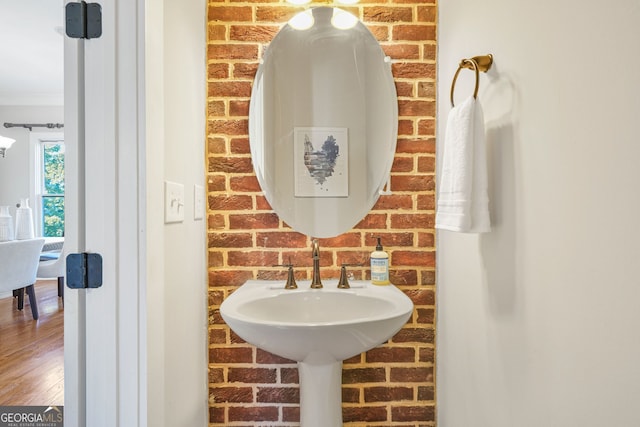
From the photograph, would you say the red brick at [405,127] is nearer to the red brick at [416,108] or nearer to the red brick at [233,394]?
the red brick at [416,108]

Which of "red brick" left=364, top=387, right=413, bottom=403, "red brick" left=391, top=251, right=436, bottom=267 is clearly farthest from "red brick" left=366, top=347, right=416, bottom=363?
"red brick" left=391, top=251, right=436, bottom=267

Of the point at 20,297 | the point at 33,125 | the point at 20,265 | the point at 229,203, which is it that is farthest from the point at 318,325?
the point at 33,125

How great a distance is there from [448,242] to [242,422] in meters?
1.10

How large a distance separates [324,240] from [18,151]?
4.52 metres

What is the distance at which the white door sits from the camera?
82cm

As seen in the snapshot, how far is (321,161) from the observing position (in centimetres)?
139

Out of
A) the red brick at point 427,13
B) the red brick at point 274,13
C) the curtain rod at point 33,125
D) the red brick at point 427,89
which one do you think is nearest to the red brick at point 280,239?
the red brick at point 427,89

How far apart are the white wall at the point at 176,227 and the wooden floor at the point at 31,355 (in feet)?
3.66

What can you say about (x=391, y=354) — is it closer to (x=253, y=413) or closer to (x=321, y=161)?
(x=253, y=413)

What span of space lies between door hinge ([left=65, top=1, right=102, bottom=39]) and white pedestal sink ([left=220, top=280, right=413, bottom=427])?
83 cm

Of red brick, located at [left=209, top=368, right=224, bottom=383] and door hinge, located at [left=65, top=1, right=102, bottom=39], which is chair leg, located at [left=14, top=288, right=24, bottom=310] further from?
door hinge, located at [left=65, top=1, right=102, bottom=39]

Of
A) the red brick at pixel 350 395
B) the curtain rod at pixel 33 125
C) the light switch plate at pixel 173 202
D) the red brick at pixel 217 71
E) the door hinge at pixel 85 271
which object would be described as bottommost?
the red brick at pixel 350 395

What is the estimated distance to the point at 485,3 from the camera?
3.25ft

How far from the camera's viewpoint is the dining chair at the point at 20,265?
2496 mm
